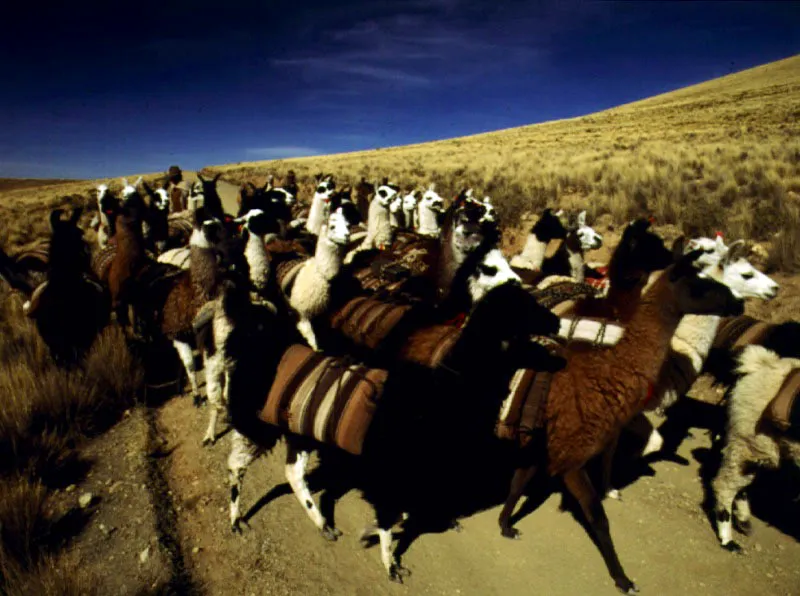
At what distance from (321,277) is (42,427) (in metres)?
3.33

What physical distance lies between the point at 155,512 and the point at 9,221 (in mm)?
21910

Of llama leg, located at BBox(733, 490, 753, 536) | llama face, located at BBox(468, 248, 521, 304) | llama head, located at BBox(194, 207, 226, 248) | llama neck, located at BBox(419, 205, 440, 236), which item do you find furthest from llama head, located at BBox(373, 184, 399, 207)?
llama leg, located at BBox(733, 490, 753, 536)

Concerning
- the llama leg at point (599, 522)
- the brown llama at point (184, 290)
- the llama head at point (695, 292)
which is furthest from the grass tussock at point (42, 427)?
the llama head at point (695, 292)

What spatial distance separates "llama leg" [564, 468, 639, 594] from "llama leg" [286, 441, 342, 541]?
6.52 feet

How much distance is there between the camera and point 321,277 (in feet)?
17.5

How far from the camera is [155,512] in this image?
3586 mm

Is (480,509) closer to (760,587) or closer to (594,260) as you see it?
(760,587)

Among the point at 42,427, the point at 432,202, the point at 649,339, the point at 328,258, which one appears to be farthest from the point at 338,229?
the point at 432,202

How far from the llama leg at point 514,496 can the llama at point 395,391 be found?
0.57 meters

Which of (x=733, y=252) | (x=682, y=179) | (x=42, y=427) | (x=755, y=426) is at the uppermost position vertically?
(x=682, y=179)

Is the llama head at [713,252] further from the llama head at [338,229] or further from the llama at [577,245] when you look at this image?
the llama head at [338,229]

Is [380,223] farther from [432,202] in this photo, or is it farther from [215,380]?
[215,380]

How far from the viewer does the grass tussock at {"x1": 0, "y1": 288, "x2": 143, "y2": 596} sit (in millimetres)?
2765

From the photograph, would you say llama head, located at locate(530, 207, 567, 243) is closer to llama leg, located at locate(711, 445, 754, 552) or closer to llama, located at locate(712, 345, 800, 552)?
llama, located at locate(712, 345, 800, 552)
